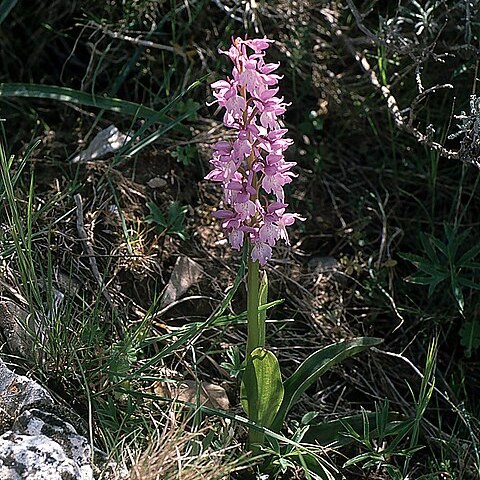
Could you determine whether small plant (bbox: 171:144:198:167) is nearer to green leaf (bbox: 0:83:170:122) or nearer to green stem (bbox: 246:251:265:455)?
green leaf (bbox: 0:83:170:122)

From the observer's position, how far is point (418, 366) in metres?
2.19

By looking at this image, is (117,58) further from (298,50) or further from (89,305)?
(89,305)

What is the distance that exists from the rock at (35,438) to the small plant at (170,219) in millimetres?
655

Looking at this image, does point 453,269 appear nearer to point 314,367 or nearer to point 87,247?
point 314,367

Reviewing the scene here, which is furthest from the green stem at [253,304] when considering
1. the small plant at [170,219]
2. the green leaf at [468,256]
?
the green leaf at [468,256]

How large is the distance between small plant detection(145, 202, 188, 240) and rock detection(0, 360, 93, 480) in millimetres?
655

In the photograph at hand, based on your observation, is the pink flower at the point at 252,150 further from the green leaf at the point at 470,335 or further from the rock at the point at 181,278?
the green leaf at the point at 470,335

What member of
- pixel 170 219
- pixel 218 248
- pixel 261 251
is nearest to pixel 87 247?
pixel 170 219

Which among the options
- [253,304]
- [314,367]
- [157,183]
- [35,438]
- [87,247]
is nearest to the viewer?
[35,438]

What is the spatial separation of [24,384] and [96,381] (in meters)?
0.18

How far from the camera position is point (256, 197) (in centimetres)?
161

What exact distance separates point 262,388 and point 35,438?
0.46 m

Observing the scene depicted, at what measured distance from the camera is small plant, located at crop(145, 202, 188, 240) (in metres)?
2.21

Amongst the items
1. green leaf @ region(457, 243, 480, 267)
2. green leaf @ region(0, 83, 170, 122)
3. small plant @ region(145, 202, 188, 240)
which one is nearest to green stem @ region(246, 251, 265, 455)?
small plant @ region(145, 202, 188, 240)
